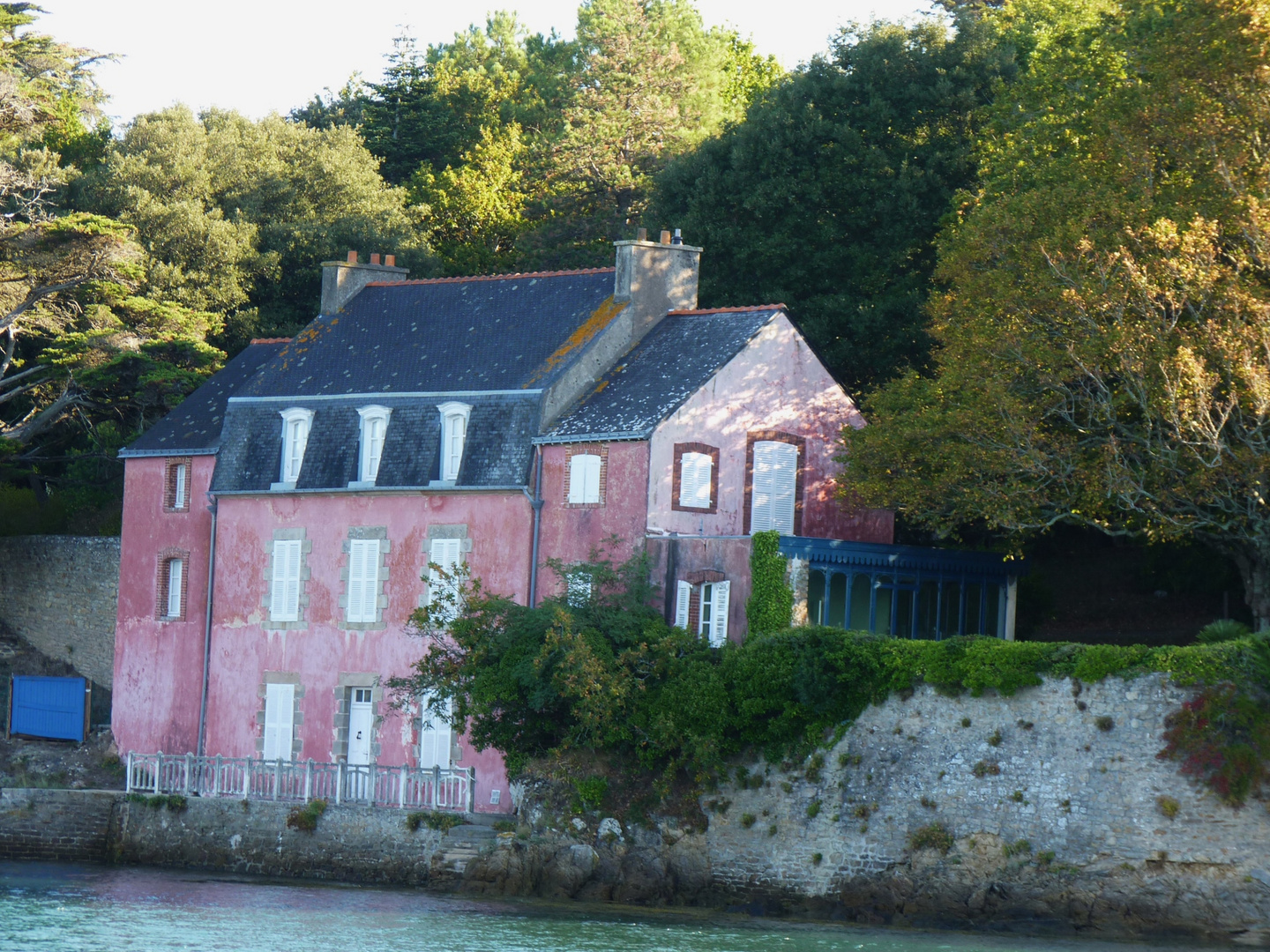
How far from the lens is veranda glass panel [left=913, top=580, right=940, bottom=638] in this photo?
34406 mm

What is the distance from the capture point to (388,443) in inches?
1428

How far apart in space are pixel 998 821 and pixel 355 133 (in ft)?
120

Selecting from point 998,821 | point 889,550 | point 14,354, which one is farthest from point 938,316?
point 14,354

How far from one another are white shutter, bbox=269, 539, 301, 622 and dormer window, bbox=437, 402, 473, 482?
141 inches

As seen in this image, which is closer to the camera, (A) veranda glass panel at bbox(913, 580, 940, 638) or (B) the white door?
(A) veranda glass panel at bbox(913, 580, 940, 638)

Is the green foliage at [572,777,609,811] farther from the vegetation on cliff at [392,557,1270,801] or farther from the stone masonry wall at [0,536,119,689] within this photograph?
the stone masonry wall at [0,536,119,689]

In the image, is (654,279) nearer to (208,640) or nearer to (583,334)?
(583,334)

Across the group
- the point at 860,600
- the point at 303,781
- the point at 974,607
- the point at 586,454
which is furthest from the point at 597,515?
the point at 974,607

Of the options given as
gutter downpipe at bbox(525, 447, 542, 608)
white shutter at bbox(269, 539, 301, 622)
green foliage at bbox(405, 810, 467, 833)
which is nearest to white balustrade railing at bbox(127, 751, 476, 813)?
green foliage at bbox(405, 810, 467, 833)

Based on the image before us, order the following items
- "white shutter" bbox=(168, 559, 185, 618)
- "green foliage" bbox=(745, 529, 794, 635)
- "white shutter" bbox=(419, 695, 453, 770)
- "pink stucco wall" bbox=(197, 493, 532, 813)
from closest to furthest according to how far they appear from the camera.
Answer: "green foliage" bbox=(745, 529, 794, 635) → "white shutter" bbox=(419, 695, 453, 770) → "pink stucco wall" bbox=(197, 493, 532, 813) → "white shutter" bbox=(168, 559, 185, 618)

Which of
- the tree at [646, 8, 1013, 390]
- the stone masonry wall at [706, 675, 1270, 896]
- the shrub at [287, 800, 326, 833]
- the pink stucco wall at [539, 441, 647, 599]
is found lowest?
the shrub at [287, 800, 326, 833]

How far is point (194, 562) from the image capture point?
128 feet

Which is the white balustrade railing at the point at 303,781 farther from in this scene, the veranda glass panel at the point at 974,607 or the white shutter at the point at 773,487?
the veranda glass panel at the point at 974,607

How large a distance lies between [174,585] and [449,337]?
7642 millimetres
